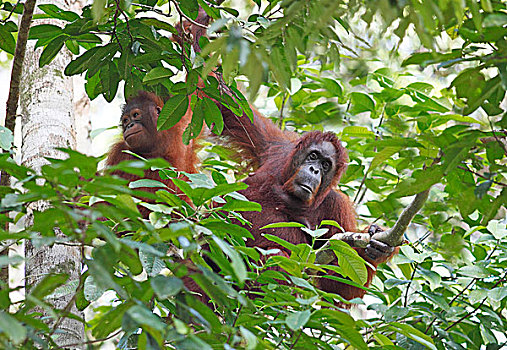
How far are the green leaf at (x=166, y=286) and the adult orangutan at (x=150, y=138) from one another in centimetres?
330

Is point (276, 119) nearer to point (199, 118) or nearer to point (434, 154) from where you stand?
point (199, 118)

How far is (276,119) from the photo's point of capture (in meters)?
5.07

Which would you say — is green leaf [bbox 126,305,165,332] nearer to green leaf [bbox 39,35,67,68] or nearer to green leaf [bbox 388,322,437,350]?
green leaf [bbox 388,322,437,350]

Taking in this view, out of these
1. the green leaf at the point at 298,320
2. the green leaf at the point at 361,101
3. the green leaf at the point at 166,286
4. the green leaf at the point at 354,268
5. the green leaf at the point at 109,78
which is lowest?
the green leaf at the point at 354,268

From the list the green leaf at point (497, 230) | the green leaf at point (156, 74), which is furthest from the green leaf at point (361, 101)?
the green leaf at point (156, 74)

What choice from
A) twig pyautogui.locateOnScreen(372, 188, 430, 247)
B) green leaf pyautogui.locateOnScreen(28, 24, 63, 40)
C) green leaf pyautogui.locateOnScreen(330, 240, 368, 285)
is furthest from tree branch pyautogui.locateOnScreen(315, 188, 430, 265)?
green leaf pyautogui.locateOnScreen(28, 24, 63, 40)

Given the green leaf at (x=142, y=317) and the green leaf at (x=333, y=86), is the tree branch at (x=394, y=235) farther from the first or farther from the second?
the green leaf at (x=333, y=86)

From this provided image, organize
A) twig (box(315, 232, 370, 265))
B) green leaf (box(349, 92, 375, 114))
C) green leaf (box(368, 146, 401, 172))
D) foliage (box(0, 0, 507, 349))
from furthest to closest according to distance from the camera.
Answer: green leaf (box(349, 92, 375, 114)) < twig (box(315, 232, 370, 265)) < green leaf (box(368, 146, 401, 172)) < foliage (box(0, 0, 507, 349))

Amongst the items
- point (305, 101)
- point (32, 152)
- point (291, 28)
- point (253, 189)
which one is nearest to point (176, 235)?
point (291, 28)

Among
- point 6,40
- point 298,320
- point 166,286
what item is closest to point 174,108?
point 6,40

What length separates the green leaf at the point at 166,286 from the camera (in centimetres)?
129

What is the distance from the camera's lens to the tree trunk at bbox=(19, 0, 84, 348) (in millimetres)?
2764

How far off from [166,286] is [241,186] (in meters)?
0.83

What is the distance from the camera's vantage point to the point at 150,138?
15.7 ft
